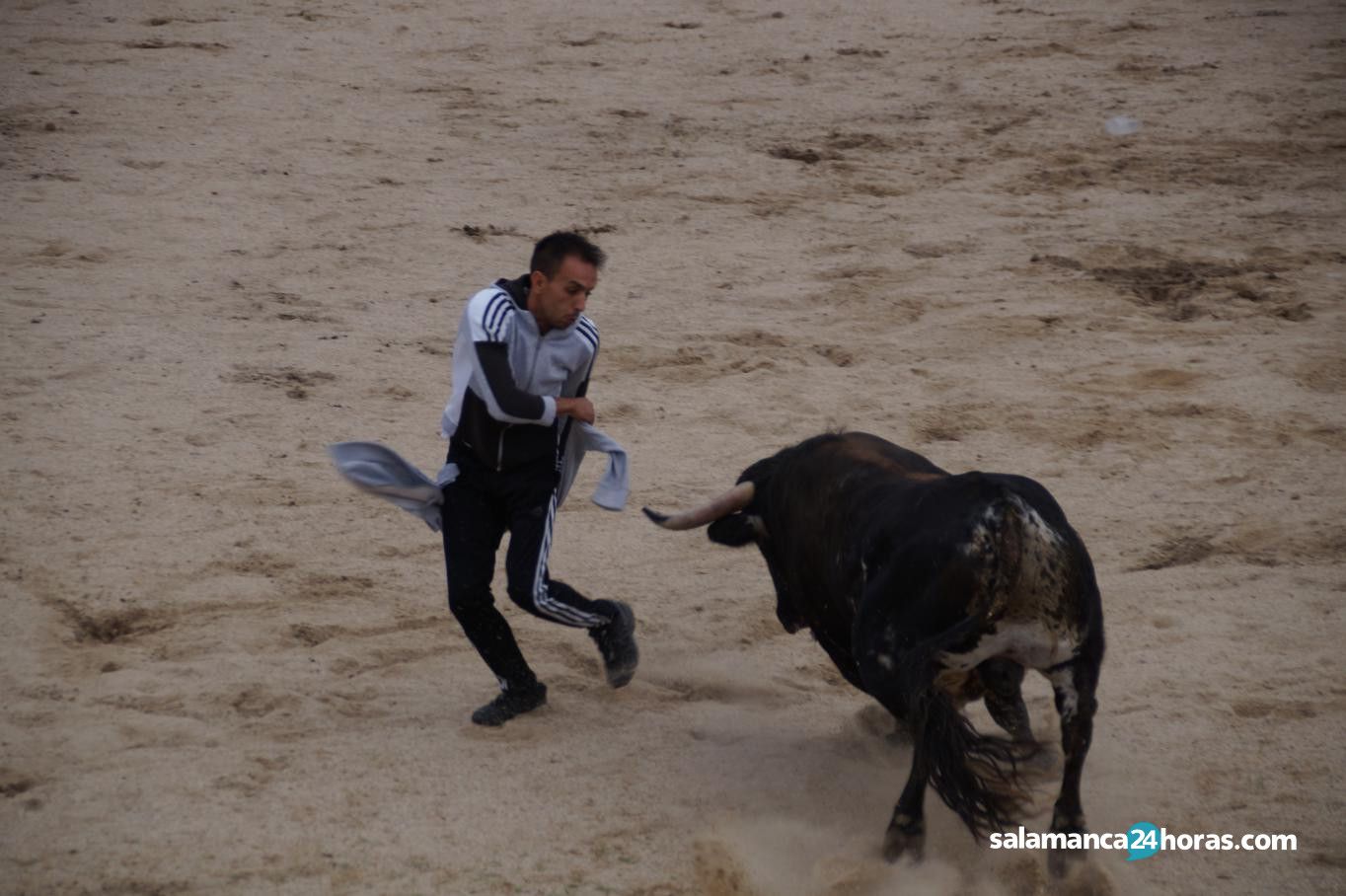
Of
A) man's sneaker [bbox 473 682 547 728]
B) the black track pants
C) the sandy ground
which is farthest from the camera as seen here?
man's sneaker [bbox 473 682 547 728]

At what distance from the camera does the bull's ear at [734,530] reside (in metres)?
5.16

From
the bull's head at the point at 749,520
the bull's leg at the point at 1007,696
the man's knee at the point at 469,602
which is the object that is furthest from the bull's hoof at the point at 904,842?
the man's knee at the point at 469,602

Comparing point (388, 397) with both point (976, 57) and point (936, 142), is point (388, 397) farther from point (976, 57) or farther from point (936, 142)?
point (976, 57)

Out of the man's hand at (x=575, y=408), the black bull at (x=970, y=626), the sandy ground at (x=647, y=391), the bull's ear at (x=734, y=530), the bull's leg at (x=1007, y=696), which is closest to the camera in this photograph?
the black bull at (x=970, y=626)

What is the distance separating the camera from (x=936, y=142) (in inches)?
413

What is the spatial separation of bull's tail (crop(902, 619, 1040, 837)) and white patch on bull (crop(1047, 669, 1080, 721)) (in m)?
0.23

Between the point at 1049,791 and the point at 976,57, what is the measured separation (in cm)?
861

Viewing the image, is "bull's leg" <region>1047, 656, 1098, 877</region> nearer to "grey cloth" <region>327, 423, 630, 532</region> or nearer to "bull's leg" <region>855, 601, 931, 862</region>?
"bull's leg" <region>855, 601, 931, 862</region>

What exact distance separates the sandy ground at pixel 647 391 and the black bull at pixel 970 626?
274 millimetres

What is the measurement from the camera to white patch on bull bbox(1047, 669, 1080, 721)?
3.99m

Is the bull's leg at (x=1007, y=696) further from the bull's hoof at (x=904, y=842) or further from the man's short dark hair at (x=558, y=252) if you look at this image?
the man's short dark hair at (x=558, y=252)

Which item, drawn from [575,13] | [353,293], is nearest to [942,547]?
[353,293]

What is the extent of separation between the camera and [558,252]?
4676 mm

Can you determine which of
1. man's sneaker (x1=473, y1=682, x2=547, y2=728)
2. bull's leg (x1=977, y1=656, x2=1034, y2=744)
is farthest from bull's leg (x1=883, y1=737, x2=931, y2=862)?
man's sneaker (x1=473, y1=682, x2=547, y2=728)
